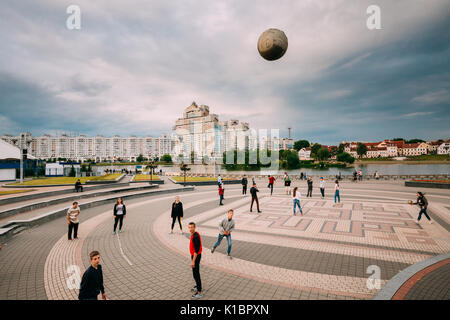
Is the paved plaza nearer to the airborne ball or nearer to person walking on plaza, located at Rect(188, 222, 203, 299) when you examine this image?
person walking on plaza, located at Rect(188, 222, 203, 299)

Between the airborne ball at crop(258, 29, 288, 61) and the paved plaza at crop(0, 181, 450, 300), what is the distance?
600 cm

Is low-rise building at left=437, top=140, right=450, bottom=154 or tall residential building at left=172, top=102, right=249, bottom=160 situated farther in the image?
tall residential building at left=172, top=102, right=249, bottom=160

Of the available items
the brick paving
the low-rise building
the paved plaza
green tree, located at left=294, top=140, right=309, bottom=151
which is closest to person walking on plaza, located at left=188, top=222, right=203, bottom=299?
the paved plaza

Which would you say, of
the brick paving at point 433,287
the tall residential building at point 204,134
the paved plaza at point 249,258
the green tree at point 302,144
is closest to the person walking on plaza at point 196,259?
the paved plaza at point 249,258

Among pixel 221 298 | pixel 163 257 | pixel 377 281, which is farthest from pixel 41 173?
pixel 377 281

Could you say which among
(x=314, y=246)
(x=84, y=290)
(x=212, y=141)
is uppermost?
(x=212, y=141)

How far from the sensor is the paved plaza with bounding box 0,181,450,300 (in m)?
5.04

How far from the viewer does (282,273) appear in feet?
19.2

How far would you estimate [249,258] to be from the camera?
6.93 meters

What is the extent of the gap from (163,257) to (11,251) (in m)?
5.41

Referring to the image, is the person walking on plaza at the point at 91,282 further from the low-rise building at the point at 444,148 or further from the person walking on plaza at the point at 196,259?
the low-rise building at the point at 444,148

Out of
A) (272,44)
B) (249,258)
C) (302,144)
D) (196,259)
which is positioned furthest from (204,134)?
(196,259)

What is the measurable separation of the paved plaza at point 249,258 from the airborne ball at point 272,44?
600 cm
